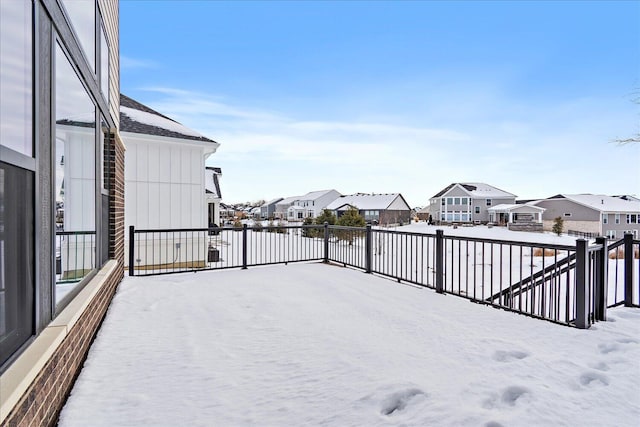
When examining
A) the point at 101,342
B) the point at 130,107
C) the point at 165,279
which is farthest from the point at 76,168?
the point at 130,107

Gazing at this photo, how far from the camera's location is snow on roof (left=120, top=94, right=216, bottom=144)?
8.93m

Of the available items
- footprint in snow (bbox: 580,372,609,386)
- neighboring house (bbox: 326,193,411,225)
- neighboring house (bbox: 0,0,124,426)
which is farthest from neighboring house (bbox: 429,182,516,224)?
neighboring house (bbox: 0,0,124,426)

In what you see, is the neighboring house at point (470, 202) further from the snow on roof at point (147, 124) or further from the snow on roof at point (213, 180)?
the snow on roof at point (147, 124)

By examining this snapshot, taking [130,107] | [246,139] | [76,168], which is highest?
[246,139]

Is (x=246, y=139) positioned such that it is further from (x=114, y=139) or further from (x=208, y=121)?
(x=114, y=139)

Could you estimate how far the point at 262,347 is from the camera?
3139 mm

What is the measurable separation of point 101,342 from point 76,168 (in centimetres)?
163

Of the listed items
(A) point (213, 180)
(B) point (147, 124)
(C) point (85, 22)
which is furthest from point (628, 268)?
(A) point (213, 180)

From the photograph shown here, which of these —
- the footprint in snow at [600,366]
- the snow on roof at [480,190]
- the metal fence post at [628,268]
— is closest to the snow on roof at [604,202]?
the snow on roof at [480,190]

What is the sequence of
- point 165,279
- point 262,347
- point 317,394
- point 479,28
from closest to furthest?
point 317,394, point 262,347, point 165,279, point 479,28

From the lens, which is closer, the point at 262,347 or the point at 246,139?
the point at 262,347

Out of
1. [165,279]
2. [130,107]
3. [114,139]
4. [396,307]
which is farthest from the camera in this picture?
[130,107]

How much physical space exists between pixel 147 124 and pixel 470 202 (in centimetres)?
4304

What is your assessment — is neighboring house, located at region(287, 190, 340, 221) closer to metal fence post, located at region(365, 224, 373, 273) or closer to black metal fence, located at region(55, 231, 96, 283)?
metal fence post, located at region(365, 224, 373, 273)
